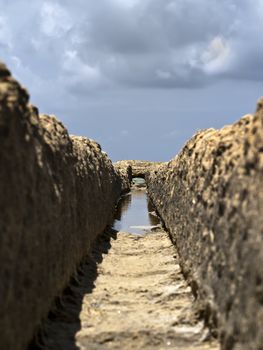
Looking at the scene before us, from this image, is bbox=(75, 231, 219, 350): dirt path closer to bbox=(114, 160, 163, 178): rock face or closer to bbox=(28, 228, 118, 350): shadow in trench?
bbox=(28, 228, 118, 350): shadow in trench

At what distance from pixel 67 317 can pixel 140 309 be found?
1.35 meters

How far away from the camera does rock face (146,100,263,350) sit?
5.69 m

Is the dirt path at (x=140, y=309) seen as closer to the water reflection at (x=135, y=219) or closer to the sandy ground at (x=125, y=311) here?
the sandy ground at (x=125, y=311)

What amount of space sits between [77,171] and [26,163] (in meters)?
5.29

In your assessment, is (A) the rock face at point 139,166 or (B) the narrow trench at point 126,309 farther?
(A) the rock face at point 139,166

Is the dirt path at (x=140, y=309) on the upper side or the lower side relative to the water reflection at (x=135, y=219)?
lower

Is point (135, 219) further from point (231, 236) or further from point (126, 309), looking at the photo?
point (231, 236)

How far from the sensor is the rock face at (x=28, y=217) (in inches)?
225

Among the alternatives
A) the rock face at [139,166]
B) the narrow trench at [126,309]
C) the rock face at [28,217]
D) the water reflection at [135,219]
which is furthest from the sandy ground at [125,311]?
the rock face at [139,166]

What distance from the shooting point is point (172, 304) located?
364 inches

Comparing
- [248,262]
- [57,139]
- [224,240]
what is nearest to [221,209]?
[224,240]

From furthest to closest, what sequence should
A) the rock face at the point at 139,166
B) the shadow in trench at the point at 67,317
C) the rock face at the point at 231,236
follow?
the rock face at the point at 139,166 → the shadow in trench at the point at 67,317 → the rock face at the point at 231,236

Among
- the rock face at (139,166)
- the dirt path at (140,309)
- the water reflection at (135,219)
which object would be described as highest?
the rock face at (139,166)

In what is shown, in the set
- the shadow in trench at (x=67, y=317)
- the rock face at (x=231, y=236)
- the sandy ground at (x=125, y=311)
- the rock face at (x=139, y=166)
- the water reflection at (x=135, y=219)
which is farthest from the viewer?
the rock face at (x=139, y=166)
